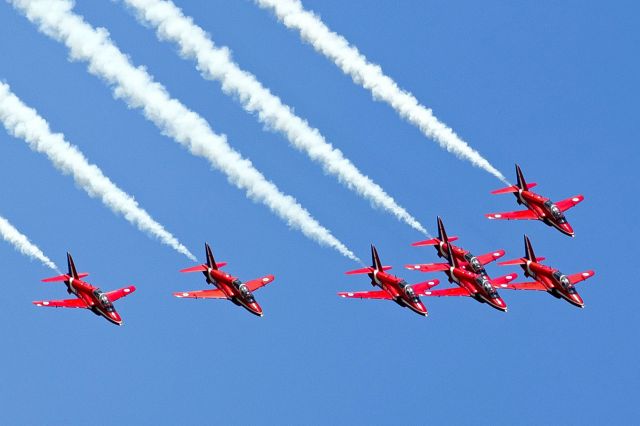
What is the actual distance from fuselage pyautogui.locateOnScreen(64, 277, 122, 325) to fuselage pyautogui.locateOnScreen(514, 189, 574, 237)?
1044 inches

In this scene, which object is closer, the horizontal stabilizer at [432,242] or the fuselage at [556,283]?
the fuselage at [556,283]

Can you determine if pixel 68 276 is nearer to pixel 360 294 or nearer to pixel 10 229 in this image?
pixel 10 229

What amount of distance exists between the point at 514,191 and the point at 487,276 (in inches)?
259

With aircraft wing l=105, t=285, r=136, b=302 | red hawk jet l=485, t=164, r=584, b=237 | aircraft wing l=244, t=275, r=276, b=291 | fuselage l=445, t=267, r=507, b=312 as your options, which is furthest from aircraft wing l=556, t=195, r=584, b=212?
aircraft wing l=105, t=285, r=136, b=302

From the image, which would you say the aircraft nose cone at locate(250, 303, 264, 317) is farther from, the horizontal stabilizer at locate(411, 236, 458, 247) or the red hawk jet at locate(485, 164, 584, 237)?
the red hawk jet at locate(485, 164, 584, 237)

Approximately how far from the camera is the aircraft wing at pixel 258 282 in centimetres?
10475

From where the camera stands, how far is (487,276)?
10606cm

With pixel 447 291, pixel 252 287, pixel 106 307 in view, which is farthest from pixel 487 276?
pixel 106 307

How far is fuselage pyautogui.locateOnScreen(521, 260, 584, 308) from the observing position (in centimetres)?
10381

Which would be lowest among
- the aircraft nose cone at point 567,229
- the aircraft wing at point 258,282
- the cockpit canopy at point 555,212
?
the aircraft wing at point 258,282

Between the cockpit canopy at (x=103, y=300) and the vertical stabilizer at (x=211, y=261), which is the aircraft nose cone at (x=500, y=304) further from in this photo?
the cockpit canopy at (x=103, y=300)

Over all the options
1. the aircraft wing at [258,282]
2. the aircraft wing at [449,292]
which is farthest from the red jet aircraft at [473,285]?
the aircraft wing at [258,282]

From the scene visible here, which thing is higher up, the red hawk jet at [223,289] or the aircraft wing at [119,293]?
the red hawk jet at [223,289]

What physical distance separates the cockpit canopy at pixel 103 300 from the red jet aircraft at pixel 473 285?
729 inches
